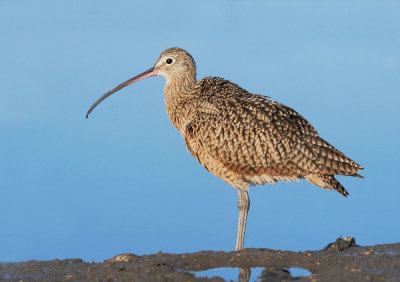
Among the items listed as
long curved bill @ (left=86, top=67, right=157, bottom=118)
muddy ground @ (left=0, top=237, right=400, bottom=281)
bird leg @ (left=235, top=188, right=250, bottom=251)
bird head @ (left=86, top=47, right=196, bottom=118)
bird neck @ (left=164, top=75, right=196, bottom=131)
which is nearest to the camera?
muddy ground @ (left=0, top=237, right=400, bottom=281)

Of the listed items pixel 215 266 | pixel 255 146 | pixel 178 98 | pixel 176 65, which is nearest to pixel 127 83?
pixel 176 65

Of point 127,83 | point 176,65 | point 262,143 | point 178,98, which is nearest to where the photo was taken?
point 262,143

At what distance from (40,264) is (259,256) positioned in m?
4.99

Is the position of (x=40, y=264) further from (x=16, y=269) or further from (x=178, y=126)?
(x=178, y=126)

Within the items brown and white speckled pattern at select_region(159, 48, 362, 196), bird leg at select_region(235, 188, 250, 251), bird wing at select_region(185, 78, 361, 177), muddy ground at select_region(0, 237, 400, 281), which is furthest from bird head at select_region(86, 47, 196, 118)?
muddy ground at select_region(0, 237, 400, 281)

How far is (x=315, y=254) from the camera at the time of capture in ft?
41.2

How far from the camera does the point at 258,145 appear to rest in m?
12.9

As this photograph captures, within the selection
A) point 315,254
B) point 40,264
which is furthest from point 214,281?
point 40,264

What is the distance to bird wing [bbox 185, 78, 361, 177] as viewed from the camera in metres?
12.8

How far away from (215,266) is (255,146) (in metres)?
3.13

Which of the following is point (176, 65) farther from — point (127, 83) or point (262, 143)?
point (262, 143)

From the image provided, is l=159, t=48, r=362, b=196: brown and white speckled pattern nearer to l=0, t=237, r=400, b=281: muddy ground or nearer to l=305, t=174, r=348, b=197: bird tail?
l=305, t=174, r=348, b=197: bird tail

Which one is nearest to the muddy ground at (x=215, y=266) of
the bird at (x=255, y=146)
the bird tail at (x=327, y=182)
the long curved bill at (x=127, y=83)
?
the bird tail at (x=327, y=182)

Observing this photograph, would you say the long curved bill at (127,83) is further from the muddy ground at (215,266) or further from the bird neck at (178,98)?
the muddy ground at (215,266)
